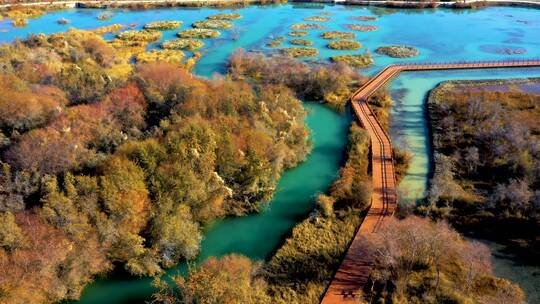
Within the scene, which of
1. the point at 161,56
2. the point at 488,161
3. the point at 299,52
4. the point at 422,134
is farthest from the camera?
the point at 299,52

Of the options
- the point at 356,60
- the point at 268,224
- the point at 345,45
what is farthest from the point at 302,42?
the point at 268,224

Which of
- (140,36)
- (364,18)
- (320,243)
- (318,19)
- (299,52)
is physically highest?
(140,36)

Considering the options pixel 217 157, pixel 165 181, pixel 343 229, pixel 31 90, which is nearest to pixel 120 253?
pixel 165 181

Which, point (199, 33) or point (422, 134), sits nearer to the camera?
point (422, 134)

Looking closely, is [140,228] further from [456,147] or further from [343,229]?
[456,147]

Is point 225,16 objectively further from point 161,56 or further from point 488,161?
point 488,161

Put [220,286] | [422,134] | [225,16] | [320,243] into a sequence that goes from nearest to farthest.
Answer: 1. [220,286]
2. [320,243]
3. [422,134]
4. [225,16]
